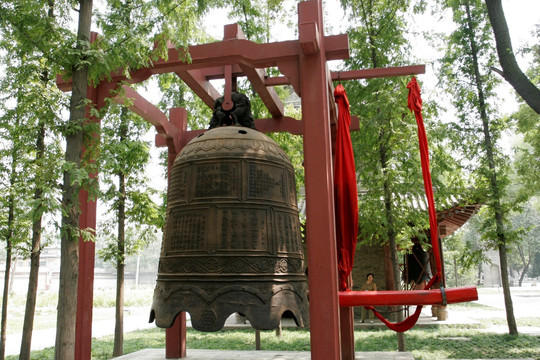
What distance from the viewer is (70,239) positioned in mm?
3791

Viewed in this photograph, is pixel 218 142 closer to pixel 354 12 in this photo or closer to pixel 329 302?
pixel 329 302

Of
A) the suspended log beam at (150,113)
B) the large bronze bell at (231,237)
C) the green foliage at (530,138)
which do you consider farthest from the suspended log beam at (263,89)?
the green foliage at (530,138)

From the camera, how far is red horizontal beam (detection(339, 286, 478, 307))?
408cm

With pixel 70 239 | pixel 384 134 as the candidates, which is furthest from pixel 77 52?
pixel 384 134

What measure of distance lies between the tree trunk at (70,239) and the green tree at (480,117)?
8.74 metres

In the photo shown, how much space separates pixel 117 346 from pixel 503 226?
8.68 metres

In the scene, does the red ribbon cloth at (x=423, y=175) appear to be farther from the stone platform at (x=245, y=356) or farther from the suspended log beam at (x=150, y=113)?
the suspended log beam at (x=150, y=113)

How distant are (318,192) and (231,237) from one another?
918 millimetres

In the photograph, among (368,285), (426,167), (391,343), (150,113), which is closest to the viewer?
(426,167)

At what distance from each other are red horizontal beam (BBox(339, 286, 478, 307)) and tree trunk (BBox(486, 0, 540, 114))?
4279mm

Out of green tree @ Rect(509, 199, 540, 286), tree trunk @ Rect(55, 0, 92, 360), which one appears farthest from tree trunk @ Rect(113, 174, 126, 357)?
green tree @ Rect(509, 199, 540, 286)

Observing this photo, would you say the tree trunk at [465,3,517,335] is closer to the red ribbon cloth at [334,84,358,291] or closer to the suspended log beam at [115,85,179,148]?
the red ribbon cloth at [334,84,358,291]

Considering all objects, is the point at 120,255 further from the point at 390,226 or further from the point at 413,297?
the point at 413,297

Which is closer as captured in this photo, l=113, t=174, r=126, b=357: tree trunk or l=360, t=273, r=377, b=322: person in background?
l=113, t=174, r=126, b=357: tree trunk
